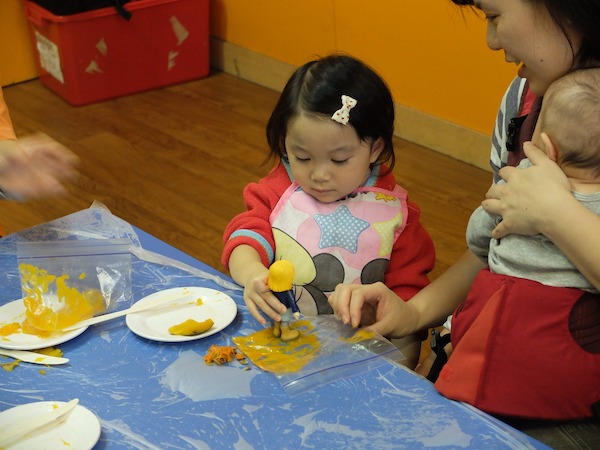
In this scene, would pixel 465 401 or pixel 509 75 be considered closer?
pixel 465 401

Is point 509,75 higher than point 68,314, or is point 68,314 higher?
point 68,314

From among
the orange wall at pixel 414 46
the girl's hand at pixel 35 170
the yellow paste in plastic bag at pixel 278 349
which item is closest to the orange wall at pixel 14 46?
the orange wall at pixel 414 46

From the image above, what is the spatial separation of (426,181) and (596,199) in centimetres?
223

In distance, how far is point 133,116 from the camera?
406cm

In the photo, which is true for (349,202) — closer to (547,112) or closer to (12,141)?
(547,112)

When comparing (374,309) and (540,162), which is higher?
(540,162)

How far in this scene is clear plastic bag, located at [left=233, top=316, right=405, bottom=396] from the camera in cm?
121

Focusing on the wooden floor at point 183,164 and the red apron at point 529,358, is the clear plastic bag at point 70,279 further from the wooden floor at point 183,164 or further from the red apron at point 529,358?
the wooden floor at point 183,164

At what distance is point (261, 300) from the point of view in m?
1.33

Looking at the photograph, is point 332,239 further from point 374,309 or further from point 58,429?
point 58,429

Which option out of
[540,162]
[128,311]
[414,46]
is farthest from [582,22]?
[414,46]

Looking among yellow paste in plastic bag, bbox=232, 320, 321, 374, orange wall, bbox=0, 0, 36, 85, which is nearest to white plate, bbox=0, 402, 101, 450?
yellow paste in plastic bag, bbox=232, 320, 321, 374

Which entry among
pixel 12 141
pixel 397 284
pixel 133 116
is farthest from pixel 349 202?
pixel 133 116

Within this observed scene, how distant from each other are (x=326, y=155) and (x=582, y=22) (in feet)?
1.71
